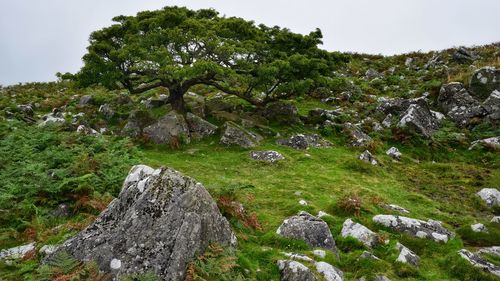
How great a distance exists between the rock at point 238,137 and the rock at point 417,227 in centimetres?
957

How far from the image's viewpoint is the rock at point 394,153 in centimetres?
2130

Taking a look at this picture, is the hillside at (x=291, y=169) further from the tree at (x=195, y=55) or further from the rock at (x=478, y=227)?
the tree at (x=195, y=55)

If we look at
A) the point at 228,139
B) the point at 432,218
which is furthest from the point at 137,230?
the point at 228,139

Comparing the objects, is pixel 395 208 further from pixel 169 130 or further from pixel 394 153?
pixel 169 130

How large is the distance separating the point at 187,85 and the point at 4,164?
11.6 meters

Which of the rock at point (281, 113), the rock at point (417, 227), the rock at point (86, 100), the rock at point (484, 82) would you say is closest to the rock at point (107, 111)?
the rock at point (86, 100)

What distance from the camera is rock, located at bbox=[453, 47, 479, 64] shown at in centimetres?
3562

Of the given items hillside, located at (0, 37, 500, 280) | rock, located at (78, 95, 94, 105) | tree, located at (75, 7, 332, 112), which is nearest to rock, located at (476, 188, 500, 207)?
hillside, located at (0, 37, 500, 280)

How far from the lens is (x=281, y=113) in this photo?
82.9ft

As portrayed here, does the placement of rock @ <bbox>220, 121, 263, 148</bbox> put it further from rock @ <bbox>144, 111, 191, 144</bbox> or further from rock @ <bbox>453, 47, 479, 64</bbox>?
rock @ <bbox>453, 47, 479, 64</bbox>

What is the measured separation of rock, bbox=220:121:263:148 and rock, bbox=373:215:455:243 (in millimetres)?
9571

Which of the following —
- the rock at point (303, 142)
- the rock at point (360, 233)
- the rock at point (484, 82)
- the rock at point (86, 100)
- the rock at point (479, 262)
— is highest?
the rock at point (484, 82)

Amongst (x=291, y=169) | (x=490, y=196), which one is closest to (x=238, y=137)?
(x=291, y=169)

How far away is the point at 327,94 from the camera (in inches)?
1280
